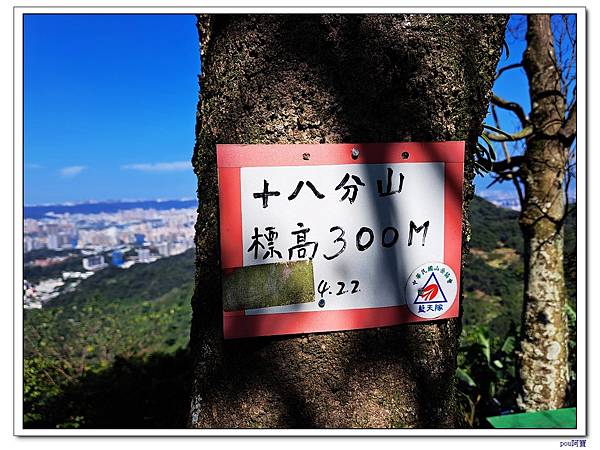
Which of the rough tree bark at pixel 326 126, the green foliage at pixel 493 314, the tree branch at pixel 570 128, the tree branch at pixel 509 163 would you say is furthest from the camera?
the green foliage at pixel 493 314

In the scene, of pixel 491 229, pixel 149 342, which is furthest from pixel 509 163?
pixel 149 342

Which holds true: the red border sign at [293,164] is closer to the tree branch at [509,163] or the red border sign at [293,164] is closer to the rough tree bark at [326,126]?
the rough tree bark at [326,126]

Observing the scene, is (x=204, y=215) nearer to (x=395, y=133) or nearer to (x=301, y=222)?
(x=301, y=222)

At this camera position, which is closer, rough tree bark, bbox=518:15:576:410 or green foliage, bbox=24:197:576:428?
rough tree bark, bbox=518:15:576:410

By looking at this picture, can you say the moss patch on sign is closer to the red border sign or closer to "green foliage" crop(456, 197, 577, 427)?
the red border sign

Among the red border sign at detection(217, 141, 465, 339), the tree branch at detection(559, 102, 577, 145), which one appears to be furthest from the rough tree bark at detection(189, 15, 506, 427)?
the tree branch at detection(559, 102, 577, 145)

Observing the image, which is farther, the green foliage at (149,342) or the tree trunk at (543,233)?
the green foliage at (149,342)

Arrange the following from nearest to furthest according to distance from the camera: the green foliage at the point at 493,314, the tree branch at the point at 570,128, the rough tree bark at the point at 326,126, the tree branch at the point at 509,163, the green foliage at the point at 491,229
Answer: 1. the rough tree bark at the point at 326,126
2. the tree branch at the point at 570,128
3. the tree branch at the point at 509,163
4. the green foliage at the point at 493,314
5. the green foliage at the point at 491,229

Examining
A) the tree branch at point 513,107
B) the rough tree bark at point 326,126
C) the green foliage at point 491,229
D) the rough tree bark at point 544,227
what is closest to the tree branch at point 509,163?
the rough tree bark at point 544,227
